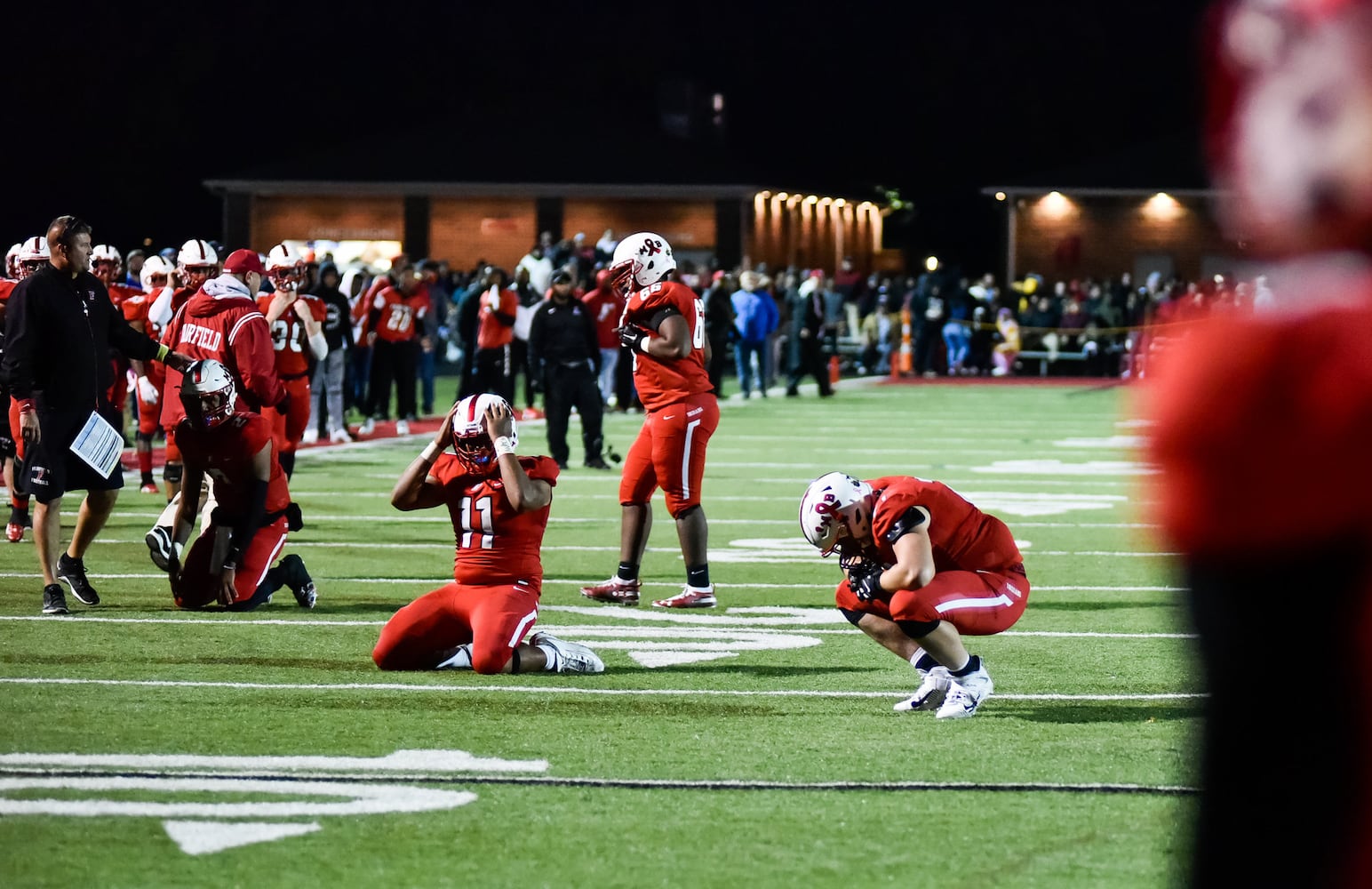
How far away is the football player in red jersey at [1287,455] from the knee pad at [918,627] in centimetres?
496

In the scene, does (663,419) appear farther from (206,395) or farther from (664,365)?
(206,395)

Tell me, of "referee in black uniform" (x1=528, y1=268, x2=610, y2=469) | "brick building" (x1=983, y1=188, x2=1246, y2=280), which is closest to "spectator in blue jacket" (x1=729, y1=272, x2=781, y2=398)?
"referee in black uniform" (x1=528, y1=268, x2=610, y2=469)

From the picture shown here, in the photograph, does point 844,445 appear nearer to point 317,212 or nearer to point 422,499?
point 422,499

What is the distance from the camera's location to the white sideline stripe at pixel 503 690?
757 centimetres

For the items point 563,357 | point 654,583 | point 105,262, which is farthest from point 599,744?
point 563,357

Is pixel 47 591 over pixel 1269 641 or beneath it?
beneath

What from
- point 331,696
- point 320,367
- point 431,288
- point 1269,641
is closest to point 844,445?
point 320,367

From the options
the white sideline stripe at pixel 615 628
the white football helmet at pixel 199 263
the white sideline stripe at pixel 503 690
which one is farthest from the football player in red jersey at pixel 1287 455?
the white football helmet at pixel 199 263

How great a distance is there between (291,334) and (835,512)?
8.42 metres

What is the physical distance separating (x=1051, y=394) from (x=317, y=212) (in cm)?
2386

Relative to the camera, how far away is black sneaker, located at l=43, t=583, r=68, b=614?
9250 mm

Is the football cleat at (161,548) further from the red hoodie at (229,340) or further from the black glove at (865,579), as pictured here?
the black glove at (865,579)

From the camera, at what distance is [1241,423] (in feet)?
5.96

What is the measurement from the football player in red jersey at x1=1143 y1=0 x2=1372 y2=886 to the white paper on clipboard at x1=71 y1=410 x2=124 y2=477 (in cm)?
781
